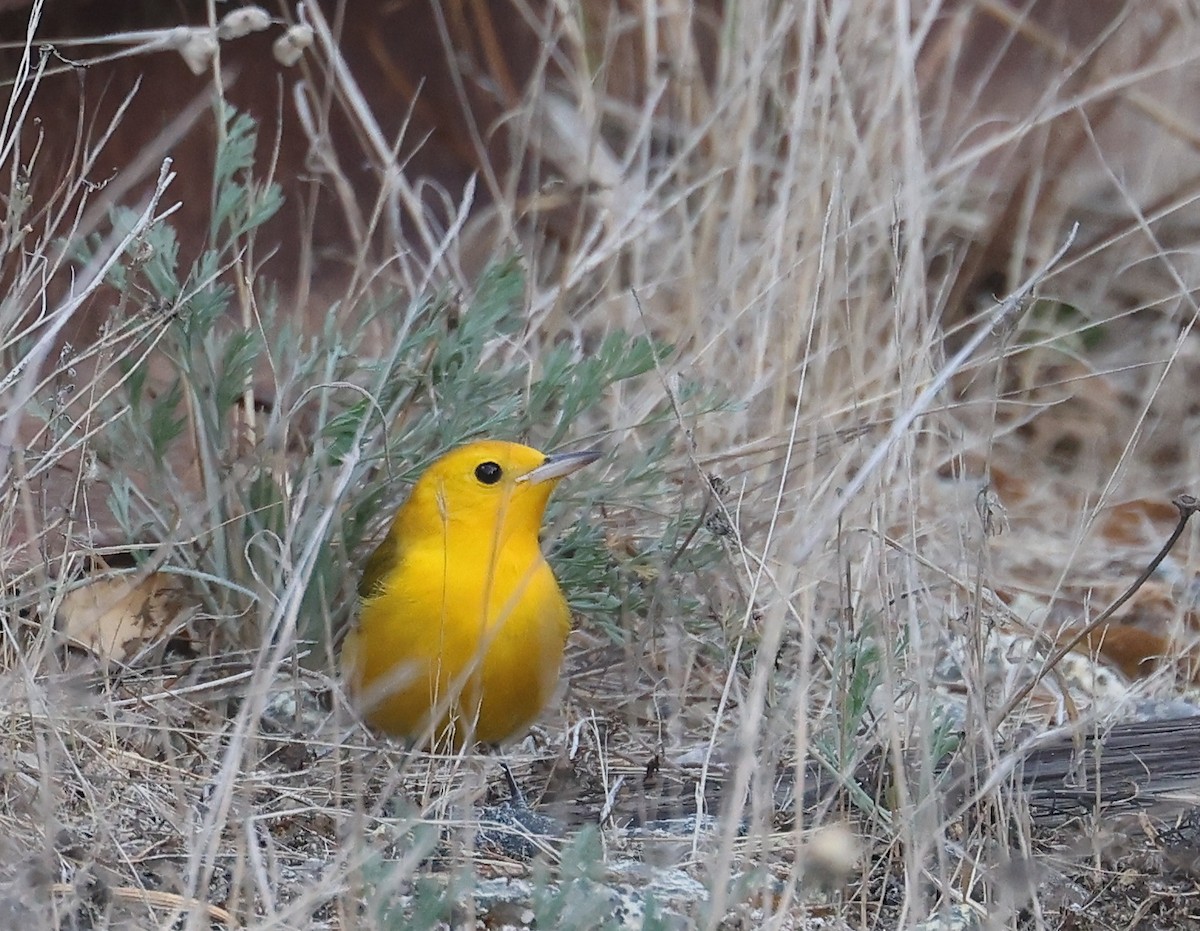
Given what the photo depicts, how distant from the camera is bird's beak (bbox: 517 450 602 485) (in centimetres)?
341

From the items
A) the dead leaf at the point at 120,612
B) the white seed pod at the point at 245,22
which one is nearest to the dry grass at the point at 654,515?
the dead leaf at the point at 120,612

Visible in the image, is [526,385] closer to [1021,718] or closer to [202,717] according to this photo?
[202,717]

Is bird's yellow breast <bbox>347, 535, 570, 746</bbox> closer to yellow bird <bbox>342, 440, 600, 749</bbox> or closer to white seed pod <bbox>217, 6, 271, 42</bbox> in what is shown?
yellow bird <bbox>342, 440, 600, 749</bbox>

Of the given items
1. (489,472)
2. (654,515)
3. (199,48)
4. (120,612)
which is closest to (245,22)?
(199,48)

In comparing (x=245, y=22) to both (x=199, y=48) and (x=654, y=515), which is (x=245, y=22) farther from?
(x=654, y=515)

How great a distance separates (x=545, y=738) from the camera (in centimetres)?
384

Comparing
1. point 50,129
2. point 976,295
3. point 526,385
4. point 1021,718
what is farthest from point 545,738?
point 976,295

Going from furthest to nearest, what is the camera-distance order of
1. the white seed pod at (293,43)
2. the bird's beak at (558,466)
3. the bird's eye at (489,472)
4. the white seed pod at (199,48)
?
the bird's eye at (489,472) → the bird's beak at (558,466) → the white seed pod at (293,43) → the white seed pod at (199,48)

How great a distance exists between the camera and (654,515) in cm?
397

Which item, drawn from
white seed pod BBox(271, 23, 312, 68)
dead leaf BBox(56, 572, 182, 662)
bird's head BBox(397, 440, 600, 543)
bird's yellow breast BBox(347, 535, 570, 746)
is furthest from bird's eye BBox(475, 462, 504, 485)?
white seed pod BBox(271, 23, 312, 68)

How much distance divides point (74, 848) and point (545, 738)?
5.02 ft

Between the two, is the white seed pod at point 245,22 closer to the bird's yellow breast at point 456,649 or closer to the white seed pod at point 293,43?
the white seed pod at point 293,43

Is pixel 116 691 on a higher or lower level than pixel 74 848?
lower

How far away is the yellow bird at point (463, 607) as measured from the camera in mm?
3215
